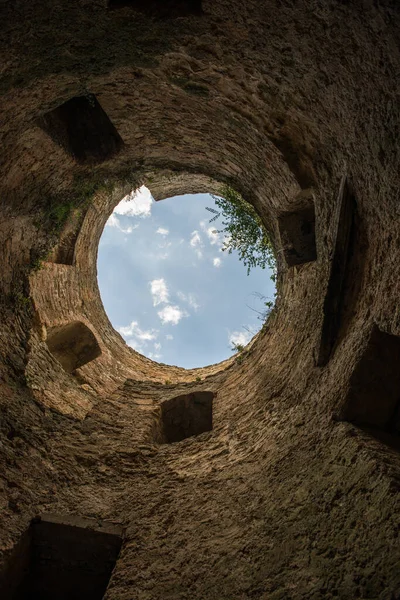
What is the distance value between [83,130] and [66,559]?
171 inches

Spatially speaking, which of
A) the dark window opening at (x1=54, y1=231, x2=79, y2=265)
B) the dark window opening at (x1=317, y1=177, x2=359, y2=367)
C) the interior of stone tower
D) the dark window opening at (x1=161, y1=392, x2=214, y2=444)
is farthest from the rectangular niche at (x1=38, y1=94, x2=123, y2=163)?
the dark window opening at (x1=161, y1=392, x2=214, y2=444)

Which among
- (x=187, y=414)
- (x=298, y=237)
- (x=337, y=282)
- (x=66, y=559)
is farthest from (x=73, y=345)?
(x=337, y=282)

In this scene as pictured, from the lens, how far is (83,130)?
470 cm

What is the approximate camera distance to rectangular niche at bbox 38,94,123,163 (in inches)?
173

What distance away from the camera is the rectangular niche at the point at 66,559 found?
2936 millimetres

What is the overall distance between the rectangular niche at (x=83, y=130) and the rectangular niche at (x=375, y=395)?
3.72m

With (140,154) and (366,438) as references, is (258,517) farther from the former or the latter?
(140,154)

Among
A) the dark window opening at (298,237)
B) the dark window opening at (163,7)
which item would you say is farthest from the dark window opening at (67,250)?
the dark window opening at (163,7)

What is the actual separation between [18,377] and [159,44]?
3469 millimetres

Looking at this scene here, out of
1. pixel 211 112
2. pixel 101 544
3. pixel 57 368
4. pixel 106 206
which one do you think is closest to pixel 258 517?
pixel 101 544

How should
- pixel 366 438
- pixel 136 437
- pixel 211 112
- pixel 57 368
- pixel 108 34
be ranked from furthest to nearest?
pixel 57 368 < pixel 136 437 < pixel 211 112 < pixel 108 34 < pixel 366 438

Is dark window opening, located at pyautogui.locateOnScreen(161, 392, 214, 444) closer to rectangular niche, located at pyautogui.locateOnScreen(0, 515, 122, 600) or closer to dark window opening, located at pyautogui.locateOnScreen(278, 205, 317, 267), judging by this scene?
dark window opening, located at pyautogui.locateOnScreen(278, 205, 317, 267)

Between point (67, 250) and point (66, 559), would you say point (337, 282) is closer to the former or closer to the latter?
point (66, 559)

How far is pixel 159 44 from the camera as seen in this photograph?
10.3 feet
